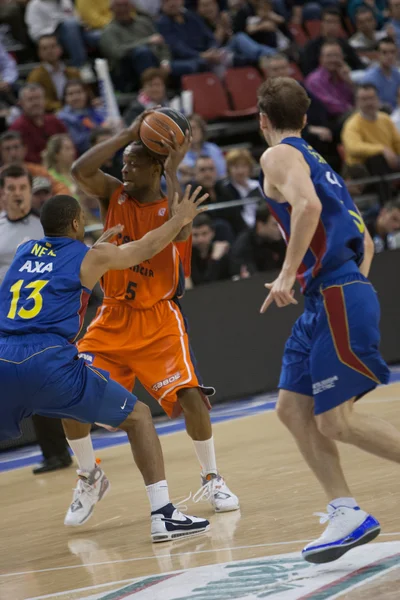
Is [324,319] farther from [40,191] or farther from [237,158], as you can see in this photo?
[237,158]

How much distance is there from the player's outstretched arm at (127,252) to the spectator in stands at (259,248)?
4.65m

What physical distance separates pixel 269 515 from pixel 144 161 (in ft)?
6.71

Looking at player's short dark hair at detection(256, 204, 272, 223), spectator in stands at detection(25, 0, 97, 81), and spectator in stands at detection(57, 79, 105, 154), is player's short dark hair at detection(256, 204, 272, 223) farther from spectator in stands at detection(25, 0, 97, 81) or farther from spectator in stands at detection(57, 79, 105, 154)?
spectator in stands at detection(25, 0, 97, 81)

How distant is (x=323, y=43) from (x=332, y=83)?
0.96 m

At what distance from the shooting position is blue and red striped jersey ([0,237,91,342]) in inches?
199

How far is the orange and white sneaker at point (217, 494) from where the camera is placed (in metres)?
5.71

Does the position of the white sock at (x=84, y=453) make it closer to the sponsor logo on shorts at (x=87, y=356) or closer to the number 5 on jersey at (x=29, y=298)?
the sponsor logo on shorts at (x=87, y=356)

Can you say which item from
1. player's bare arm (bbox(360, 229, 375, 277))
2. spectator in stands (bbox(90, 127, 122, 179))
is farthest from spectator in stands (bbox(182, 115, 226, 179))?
player's bare arm (bbox(360, 229, 375, 277))

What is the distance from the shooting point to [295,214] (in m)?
4.38

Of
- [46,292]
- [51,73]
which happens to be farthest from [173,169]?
[51,73]

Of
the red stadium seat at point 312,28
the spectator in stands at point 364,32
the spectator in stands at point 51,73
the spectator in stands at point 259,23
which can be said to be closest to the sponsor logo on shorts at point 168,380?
the spectator in stands at point 51,73

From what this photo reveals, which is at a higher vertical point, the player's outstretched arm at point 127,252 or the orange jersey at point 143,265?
the player's outstretched arm at point 127,252

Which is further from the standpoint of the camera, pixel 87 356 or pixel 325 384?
pixel 87 356

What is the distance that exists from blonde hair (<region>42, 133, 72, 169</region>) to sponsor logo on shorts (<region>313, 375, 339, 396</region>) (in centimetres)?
678
